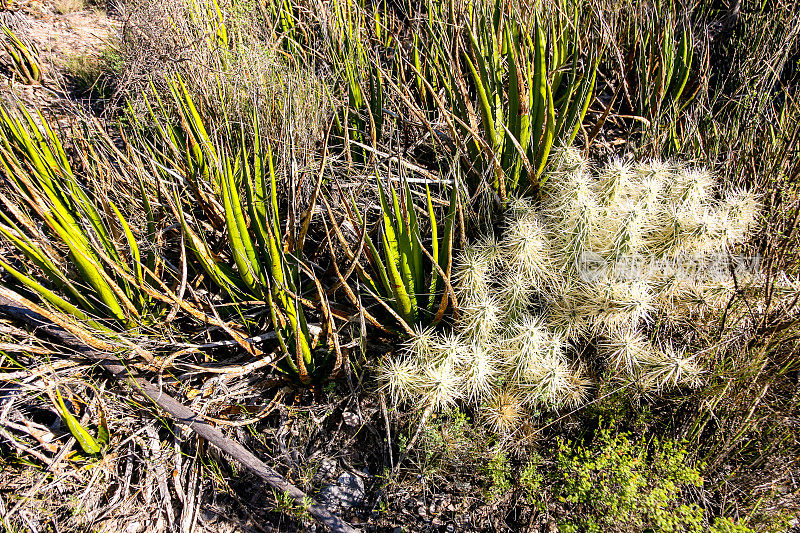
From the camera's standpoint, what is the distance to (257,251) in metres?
1.94

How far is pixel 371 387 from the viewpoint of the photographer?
2.00 metres

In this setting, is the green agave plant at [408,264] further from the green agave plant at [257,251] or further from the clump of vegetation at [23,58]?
the clump of vegetation at [23,58]

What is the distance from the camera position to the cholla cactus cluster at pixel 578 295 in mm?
1732

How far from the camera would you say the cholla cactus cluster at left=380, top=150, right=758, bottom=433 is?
68.2 inches

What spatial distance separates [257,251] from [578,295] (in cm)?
133

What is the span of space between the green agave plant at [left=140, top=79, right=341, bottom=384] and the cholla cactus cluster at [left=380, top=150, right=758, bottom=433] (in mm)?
341

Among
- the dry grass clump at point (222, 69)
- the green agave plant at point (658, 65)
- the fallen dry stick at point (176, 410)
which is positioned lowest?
the fallen dry stick at point (176, 410)

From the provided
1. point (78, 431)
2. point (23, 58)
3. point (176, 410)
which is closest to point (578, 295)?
point (176, 410)

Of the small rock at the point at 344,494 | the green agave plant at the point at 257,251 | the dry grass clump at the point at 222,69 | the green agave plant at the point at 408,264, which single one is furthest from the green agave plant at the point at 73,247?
the small rock at the point at 344,494

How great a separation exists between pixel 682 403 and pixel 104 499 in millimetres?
2397

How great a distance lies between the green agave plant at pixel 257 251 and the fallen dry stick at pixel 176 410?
0.37 metres

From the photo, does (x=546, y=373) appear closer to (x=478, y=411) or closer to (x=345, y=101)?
(x=478, y=411)

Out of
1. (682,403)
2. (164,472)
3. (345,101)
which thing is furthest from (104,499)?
(682,403)

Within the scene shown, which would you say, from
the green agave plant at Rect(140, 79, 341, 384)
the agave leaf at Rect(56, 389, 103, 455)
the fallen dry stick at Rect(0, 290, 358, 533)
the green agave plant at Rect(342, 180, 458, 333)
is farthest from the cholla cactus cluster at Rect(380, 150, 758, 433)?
the agave leaf at Rect(56, 389, 103, 455)
